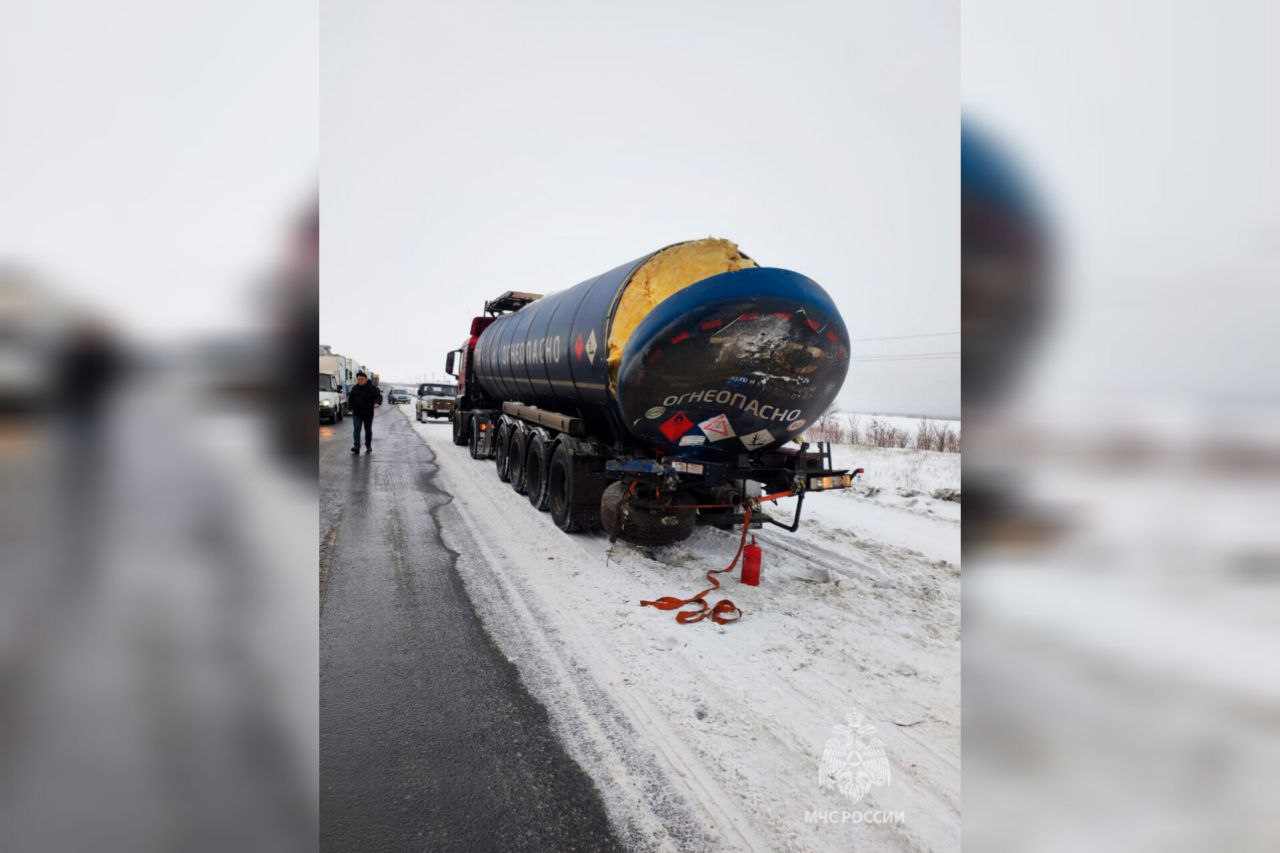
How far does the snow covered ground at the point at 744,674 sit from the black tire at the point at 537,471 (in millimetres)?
736

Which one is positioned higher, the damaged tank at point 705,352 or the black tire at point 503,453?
the damaged tank at point 705,352

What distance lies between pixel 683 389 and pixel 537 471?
3.94m

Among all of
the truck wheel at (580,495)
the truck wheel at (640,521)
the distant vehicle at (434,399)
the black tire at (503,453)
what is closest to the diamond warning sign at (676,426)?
the truck wheel at (640,521)

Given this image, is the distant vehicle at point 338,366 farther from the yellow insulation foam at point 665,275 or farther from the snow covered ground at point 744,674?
the yellow insulation foam at point 665,275

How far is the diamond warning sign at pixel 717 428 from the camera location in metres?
4.58

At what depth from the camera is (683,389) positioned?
434 cm

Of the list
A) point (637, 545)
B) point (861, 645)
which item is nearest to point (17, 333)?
point (861, 645)

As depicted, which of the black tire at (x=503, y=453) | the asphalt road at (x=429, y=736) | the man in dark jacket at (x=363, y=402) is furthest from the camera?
the man in dark jacket at (x=363, y=402)

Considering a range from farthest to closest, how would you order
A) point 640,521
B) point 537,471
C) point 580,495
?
point 537,471, point 580,495, point 640,521

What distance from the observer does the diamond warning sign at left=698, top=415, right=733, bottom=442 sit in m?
4.58

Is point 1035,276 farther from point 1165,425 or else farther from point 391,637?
point 391,637

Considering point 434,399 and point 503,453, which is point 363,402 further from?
point 434,399

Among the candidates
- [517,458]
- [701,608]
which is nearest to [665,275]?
[701,608]

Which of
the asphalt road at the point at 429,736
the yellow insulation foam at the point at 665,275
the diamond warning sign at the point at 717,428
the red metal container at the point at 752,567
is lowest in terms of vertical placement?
the asphalt road at the point at 429,736
